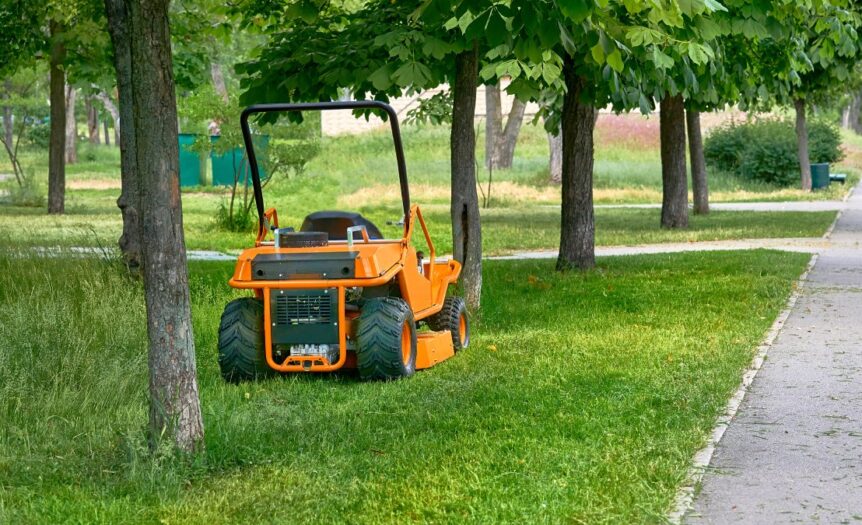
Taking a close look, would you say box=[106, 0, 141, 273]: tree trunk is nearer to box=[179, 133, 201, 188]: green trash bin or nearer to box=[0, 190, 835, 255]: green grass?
box=[0, 190, 835, 255]: green grass

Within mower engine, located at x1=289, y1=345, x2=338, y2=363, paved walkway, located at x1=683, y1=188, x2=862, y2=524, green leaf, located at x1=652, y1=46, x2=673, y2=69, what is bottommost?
paved walkway, located at x1=683, y1=188, x2=862, y2=524

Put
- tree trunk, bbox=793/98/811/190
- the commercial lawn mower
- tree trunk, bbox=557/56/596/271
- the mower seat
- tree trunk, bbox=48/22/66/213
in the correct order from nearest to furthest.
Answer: the commercial lawn mower, the mower seat, tree trunk, bbox=557/56/596/271, tree trunk, bbox=48/22/66/213, tree trunk, bbox=793/98/811/190

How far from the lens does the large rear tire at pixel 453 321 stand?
11.0 metres

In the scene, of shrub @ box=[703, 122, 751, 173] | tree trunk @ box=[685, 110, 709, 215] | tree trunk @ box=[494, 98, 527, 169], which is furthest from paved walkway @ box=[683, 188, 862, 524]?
tree trunk @ box=[494, 98, 527, 169]

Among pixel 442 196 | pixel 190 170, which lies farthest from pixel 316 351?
pixel 190 170

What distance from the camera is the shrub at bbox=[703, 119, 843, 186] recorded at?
144ft

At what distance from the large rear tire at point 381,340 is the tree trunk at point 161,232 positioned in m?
2.48

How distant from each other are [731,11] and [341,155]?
136ft

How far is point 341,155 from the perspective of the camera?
5291 centimetres

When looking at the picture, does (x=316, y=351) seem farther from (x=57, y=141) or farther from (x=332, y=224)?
(x=57, y=141)

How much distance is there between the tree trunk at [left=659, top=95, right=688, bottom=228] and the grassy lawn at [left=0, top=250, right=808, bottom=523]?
40.0 feet

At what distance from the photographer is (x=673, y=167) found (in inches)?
1003

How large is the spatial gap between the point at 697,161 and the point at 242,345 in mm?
21086

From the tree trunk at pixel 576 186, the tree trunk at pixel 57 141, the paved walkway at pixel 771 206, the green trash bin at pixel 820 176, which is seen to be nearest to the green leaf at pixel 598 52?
the tree trunk at pixel 576 186
